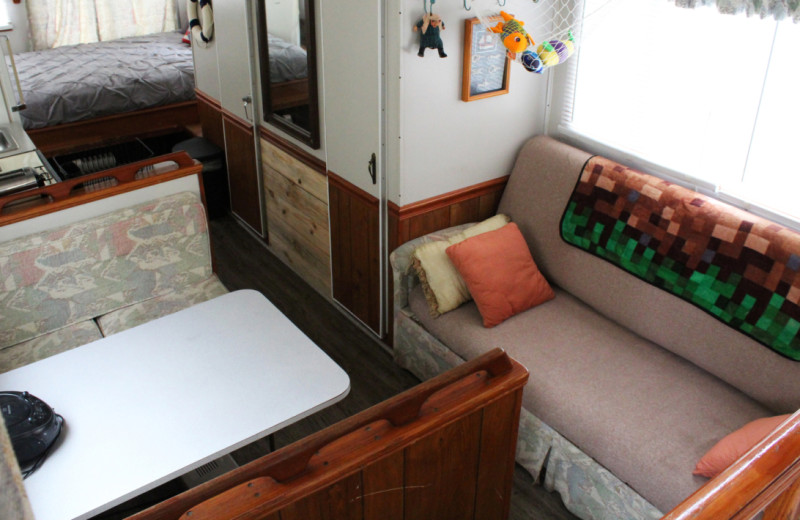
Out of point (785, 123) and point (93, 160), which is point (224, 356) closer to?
point (785, 123)

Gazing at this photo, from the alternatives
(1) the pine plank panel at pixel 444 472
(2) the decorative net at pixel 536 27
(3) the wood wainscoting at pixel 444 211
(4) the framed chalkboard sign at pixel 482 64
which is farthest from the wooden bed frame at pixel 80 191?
(1) the pine plank panel at pixel 444 472

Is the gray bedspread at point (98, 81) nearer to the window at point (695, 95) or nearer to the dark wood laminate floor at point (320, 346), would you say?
the dark wood laminate floor at point (320, 346)

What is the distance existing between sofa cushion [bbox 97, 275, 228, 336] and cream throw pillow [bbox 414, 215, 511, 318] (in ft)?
2.75

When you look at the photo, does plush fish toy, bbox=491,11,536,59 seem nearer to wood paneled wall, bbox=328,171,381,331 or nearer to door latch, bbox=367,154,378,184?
door latch, bbox=367,154,378,184

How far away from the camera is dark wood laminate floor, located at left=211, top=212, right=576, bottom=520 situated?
8.21 ft

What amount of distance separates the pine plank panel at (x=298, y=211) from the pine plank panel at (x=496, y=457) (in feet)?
5.60

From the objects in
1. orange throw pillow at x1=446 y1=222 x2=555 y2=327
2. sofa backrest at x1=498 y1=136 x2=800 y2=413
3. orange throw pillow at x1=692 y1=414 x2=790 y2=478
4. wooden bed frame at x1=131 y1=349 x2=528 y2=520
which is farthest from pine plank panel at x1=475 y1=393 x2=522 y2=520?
sofa backrest at x1=498 y1=136 x2=800 y2=413

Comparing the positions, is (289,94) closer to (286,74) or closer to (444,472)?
(286,74)

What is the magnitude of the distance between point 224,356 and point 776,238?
1767 mm

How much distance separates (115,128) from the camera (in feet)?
17.0

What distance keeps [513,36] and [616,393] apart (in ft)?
4.19

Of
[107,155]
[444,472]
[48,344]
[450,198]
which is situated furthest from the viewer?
[107,155]

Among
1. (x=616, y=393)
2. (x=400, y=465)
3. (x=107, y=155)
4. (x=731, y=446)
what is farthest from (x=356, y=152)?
(x=107, y=155)

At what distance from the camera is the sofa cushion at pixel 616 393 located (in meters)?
2.14
